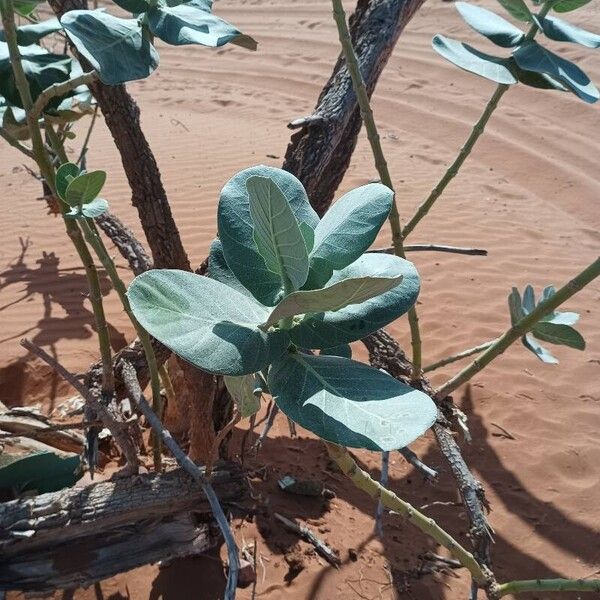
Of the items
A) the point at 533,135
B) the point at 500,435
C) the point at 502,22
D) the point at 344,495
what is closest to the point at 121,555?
the point at 344,495

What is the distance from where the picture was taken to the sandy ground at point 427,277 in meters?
2.35

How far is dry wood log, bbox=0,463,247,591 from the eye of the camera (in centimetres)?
152

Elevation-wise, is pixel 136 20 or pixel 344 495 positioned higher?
pixel 136 20

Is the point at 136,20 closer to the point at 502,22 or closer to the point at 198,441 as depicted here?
the point at 502,22

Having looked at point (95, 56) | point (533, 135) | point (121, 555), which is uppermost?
point (95, 56)

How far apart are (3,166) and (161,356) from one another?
18.3ft

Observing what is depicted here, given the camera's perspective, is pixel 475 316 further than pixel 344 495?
Yes

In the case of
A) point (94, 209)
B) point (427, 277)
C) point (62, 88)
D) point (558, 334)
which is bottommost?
point (427, 277)

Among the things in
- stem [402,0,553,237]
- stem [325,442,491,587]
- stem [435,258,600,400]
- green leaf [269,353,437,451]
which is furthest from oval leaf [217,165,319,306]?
stem [402,0,553,237]

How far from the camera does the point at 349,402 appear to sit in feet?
2.79

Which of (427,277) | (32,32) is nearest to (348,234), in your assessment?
(32,32)

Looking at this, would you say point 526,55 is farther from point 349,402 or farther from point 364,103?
point 349,402

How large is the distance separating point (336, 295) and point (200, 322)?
0.21 metres

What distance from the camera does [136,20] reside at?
46.0 inches
